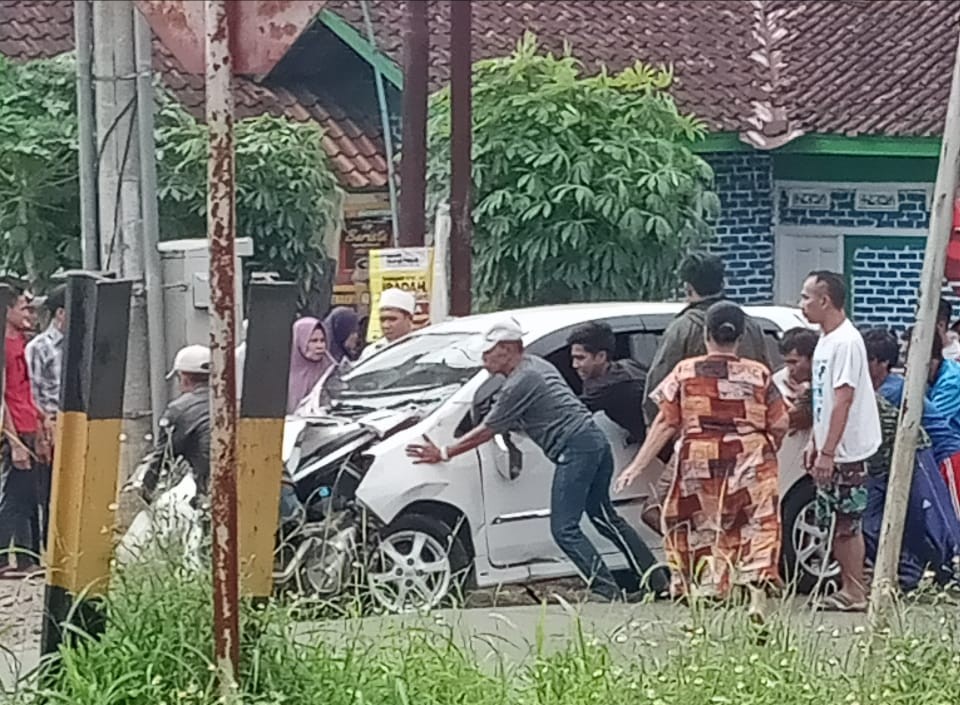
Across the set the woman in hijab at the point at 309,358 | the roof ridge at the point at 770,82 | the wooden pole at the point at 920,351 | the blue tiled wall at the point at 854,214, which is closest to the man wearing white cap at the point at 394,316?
the woman in hijab at the point at 309,358

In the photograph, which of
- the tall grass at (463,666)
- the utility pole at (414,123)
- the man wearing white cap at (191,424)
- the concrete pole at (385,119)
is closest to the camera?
the tall grass at (463,666)

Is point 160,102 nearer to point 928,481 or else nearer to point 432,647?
point 928,481

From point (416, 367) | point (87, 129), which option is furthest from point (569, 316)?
point (87, 129)

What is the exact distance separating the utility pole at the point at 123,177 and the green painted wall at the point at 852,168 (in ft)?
42.2

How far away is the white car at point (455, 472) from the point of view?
944 centimetres

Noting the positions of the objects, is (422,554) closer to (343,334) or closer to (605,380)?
(605,380)

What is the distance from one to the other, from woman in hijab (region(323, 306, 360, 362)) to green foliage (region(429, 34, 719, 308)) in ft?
14.0

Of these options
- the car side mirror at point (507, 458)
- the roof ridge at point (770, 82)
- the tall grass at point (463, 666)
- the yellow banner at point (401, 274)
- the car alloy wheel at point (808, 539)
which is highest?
the roof ridge at point (770, 82)

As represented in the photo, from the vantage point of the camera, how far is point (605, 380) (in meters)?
10.2

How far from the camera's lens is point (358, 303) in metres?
19.2

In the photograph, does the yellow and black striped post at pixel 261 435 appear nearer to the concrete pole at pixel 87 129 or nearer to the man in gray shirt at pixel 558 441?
the man in gray shirt at pixel 558 441

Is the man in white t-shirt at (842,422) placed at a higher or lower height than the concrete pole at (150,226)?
lower

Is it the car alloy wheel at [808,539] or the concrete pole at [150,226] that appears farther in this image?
the car alloy wheel at [808,539]

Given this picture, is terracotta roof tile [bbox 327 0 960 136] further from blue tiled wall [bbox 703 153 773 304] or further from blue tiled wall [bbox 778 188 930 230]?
blue tiled wall [bbox 778 188 930 230]
